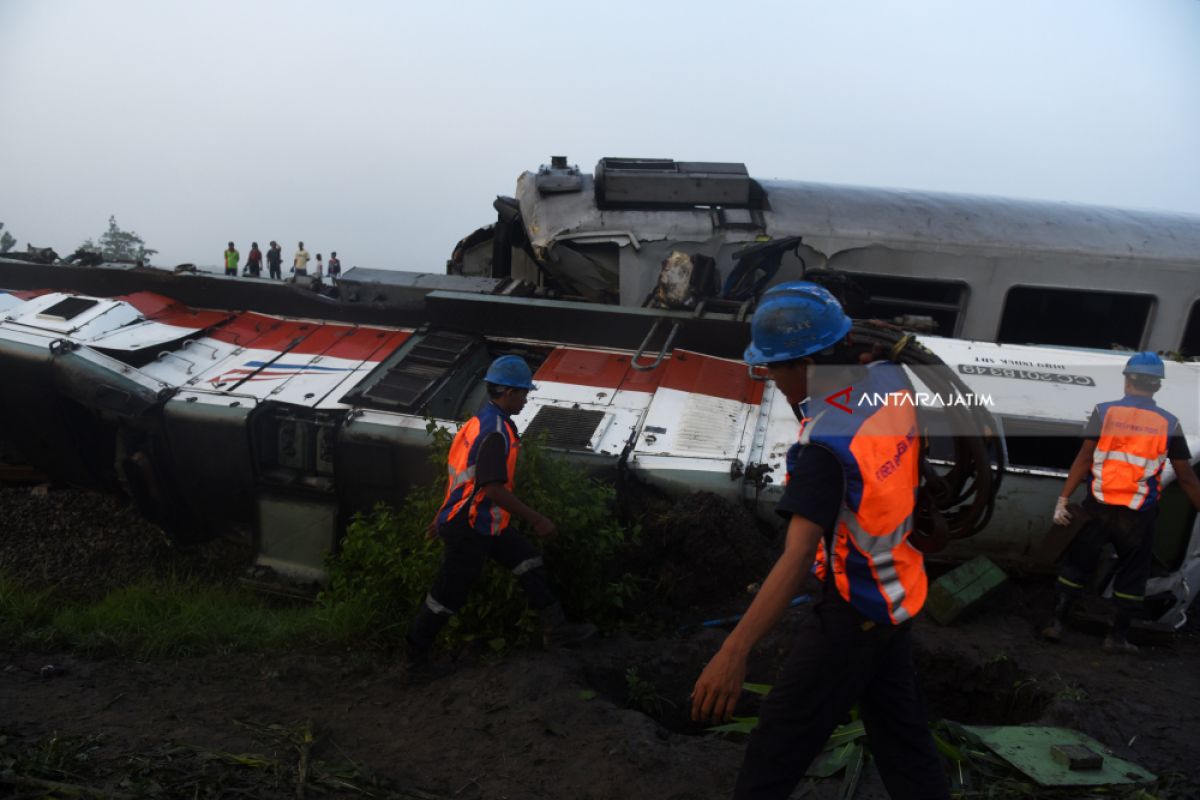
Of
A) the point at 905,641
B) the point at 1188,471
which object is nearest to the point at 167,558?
the point at 905,641

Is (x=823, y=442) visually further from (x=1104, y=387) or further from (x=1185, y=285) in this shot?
(x=1185, y=285)

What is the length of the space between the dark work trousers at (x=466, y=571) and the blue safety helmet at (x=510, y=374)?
2.13ft

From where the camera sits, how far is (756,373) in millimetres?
5469

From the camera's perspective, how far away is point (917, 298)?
7.02 metres

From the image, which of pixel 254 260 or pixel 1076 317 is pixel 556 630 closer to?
pixel 1076 317

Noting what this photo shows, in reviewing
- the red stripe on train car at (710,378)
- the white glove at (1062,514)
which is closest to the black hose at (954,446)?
the white glove at (1062,514)

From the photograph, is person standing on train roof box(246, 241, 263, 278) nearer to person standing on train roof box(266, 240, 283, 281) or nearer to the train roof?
person standing on train roof box(266, 240, 283, 281)

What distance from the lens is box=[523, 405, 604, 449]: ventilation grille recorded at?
16.6 ft

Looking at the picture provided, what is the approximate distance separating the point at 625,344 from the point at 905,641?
12.3 ft

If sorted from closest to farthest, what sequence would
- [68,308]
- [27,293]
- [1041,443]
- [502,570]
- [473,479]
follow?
1. [473,479]
2. [502,570]
3. [1041,443]
4. [68,308]
5. [27,293]

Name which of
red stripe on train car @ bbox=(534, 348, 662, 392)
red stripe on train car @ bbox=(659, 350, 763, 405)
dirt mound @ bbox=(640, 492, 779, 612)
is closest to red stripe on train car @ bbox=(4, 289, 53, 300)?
red stripe on train car @ bbox=(534, 348, 662, 392)

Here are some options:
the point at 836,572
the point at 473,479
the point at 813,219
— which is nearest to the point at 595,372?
the point at 473,479

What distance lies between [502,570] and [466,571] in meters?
0.29

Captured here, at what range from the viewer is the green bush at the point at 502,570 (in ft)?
14.1
